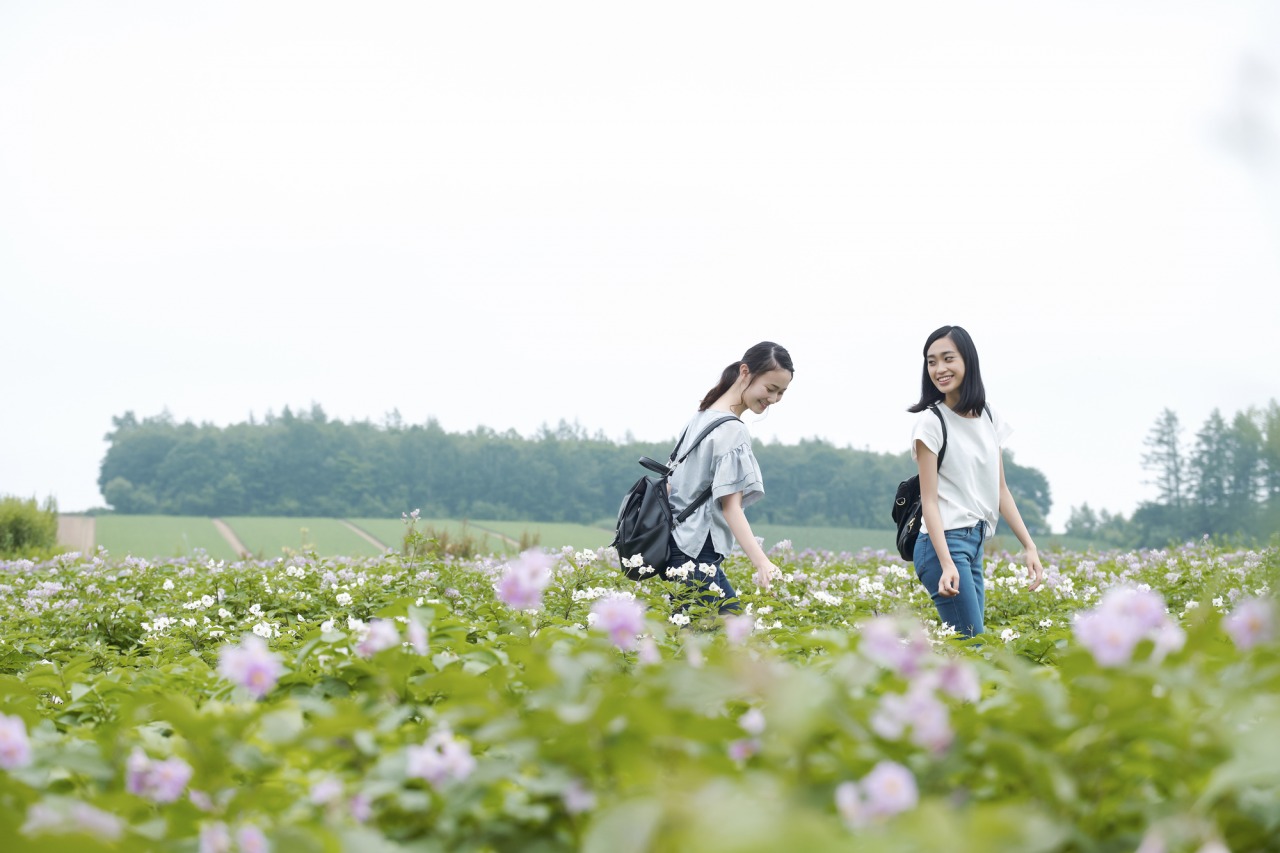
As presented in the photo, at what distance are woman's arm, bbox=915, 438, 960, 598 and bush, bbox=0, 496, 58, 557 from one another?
16488 mm

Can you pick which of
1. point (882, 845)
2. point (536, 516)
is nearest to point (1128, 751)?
point (882, 845)

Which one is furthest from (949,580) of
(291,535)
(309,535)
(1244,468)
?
(1244,468)

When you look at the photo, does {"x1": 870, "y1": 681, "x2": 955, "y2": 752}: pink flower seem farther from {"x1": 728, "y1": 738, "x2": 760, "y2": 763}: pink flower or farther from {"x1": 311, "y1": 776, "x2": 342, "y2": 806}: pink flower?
{"x1": 311, "y1": 776, "x2": 342, "y2": 806}: pink flower

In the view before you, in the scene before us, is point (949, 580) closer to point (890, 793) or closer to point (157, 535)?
point (890, 793)

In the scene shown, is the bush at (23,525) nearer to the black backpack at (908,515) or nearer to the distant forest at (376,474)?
the black backpack at (908,515)

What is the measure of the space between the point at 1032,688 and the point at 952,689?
225 millimetres

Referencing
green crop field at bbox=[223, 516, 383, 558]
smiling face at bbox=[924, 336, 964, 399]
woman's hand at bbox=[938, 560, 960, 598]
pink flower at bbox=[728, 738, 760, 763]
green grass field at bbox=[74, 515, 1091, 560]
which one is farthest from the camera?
green crop field at bbox=[223, 516, 383, 558]

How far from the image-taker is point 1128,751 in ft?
5.30

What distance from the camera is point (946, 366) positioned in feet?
16.4

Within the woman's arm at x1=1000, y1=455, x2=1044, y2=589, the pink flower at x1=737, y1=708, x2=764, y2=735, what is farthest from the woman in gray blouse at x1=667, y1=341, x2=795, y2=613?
the pink flower at x1=737, y1=708, x2=764, y2=735

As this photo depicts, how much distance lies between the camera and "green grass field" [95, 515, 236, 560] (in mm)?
32188

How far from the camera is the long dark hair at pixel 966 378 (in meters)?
5.00

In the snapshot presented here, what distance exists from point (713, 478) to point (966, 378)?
1.40 meters

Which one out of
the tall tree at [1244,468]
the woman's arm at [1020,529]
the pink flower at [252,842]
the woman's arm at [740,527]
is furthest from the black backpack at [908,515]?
the tall tree at [1244,468]
